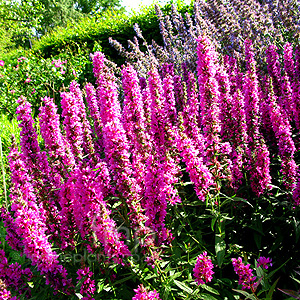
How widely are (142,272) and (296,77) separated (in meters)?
3.51

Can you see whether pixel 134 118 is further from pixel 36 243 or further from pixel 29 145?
pixel 36 243

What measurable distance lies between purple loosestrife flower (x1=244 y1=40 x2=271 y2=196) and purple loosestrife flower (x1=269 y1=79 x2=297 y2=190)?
0.60 feet

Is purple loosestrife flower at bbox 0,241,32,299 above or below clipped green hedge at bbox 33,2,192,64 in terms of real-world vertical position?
below

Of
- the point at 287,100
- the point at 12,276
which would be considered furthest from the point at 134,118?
the point at 287,100

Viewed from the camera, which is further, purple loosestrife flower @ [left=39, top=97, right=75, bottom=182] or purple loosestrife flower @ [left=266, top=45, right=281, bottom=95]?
purple loosestrife flower @ [left=266, top=45, right=281, bottom=95]

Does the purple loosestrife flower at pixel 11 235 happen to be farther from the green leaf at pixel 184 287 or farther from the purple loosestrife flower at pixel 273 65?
the purple loosestrife flower at pixel 273 65

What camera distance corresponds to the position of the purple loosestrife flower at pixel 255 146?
3271mm

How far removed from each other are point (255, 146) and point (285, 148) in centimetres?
44

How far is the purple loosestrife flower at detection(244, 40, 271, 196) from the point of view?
327 centimetres

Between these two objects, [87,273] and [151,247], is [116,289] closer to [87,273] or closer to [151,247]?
[87,273]

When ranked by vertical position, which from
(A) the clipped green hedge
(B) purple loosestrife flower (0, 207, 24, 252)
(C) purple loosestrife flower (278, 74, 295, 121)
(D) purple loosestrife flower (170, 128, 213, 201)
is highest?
(A) the clipped green hedge

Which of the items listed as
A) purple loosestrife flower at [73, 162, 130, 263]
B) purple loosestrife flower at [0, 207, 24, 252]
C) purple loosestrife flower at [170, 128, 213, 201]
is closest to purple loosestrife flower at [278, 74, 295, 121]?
purple loosestrife flower at [170, 128, 213, 201]

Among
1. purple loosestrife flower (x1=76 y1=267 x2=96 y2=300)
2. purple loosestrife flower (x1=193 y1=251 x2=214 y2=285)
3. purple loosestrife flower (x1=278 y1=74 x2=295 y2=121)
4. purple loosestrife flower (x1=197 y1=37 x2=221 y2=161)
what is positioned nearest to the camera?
purple loosestrife flower (x1=193 y1=251 x2=214 y2=285)

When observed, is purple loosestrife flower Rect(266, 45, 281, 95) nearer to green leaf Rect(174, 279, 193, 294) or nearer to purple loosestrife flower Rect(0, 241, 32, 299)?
green leaf Rect(174, 279, 193, 294)
